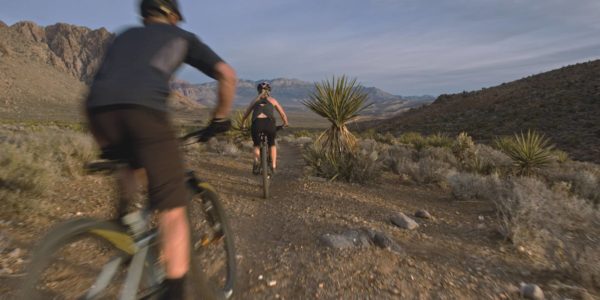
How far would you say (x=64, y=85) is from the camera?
8419cm

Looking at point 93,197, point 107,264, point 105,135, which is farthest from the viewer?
point 93,197

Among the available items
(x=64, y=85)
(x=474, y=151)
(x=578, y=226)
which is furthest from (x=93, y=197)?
(x=64, y=85)

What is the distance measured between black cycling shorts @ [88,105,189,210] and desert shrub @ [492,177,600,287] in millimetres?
3678

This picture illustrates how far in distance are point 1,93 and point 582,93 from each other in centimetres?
8055

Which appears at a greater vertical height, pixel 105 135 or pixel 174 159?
pixel 105 135

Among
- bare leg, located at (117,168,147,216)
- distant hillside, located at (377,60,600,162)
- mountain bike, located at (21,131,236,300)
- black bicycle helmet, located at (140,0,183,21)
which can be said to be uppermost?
black bicycle helmet, located at (140,0,183,21)

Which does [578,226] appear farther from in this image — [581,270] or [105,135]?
[105,135]

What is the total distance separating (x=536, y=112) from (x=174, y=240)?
35909 millimetres

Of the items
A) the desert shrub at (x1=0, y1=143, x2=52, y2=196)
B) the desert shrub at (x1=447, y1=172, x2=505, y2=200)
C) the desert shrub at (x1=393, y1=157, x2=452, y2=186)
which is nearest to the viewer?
the desert shrub at (x1=0, y1=143, x2=52, y2=196)

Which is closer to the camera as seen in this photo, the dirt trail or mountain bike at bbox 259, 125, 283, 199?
the dirt trail

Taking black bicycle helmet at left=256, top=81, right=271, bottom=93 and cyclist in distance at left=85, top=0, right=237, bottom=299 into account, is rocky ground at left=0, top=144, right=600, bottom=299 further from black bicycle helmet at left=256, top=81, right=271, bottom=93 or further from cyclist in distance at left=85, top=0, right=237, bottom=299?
black bicycle helmet at left=256, top=81, right=271, bottom=93

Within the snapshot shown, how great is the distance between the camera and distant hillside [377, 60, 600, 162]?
24.8 meters

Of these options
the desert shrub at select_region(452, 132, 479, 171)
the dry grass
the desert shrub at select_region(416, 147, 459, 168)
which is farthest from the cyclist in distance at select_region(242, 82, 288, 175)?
the desert shrub at select_region(452, 132, 479, 171)

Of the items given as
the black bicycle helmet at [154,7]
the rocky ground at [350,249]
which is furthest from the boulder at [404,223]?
the black bicycle helmet at [154,7]
